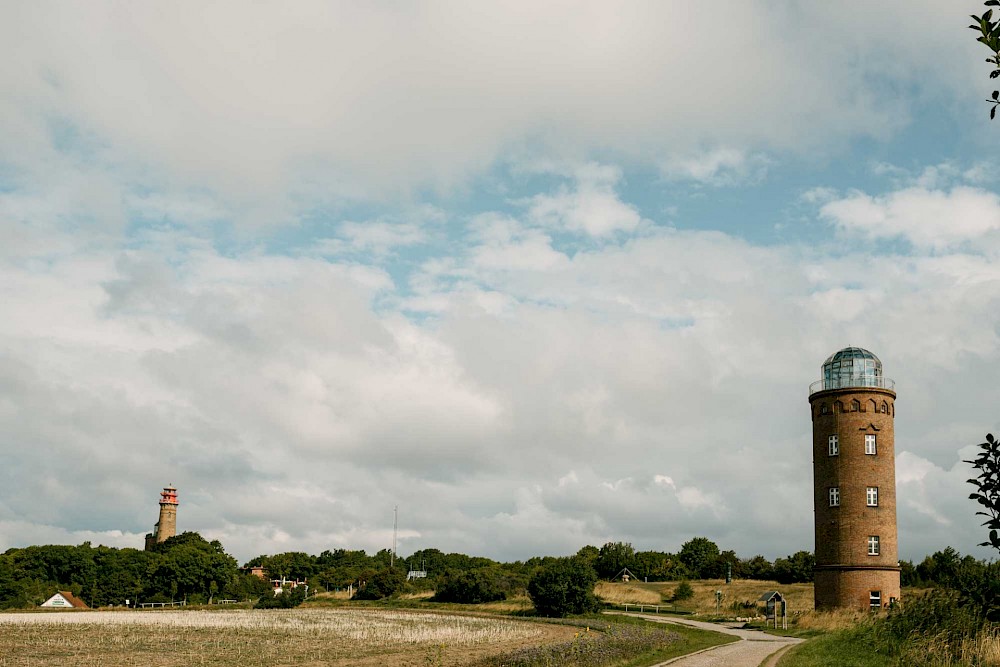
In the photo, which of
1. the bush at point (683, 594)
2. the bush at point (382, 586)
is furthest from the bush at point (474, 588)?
the bush at point (683, 594)

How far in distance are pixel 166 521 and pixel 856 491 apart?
150253 millimetres

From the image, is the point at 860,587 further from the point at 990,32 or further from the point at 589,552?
the point at 589,552

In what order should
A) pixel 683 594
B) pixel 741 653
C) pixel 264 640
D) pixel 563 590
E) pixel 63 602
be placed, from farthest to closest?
1. pixel 63 602
2. pixel 683 594
3. pixel 563 590
4. pixel 264 640
5. pixel 741 653

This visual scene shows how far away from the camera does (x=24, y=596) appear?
106688 millimetres

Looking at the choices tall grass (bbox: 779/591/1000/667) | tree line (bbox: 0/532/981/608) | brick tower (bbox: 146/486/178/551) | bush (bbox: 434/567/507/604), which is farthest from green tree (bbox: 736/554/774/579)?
brick tower (bbox: 146/486/178/551)

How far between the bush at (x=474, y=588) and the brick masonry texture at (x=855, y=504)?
38.7 m

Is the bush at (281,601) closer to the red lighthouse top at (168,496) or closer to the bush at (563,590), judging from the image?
the bush at (563,590)

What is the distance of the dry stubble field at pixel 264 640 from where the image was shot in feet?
128

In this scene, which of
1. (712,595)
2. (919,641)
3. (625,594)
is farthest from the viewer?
(625,594)

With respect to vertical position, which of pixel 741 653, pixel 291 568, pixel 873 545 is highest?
pixel 873 545

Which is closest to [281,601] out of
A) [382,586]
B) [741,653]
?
[382,586]

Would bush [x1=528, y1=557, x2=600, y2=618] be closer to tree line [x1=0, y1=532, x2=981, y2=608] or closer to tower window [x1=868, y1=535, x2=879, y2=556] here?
tree line [x1=0, y1=532, x2=981, y2=608]

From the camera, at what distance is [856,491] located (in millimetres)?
60625

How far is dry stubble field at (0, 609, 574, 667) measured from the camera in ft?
128
